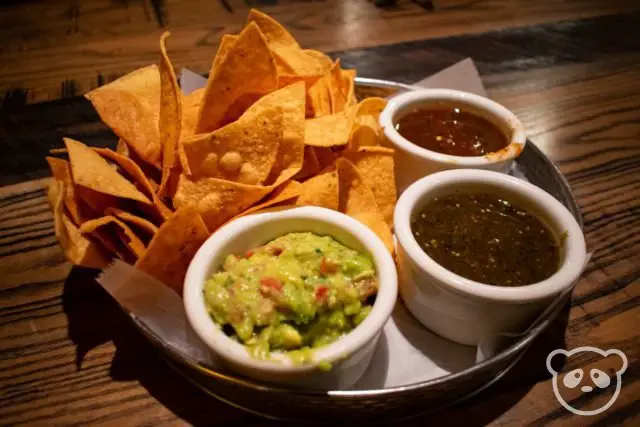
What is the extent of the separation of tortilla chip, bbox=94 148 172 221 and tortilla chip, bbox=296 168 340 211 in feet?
1.09

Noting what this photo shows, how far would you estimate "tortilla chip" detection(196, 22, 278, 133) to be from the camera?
138 centimetres

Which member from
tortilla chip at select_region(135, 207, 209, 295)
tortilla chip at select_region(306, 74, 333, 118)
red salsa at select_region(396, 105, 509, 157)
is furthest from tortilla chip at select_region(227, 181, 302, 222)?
red salsa at select_region(396, 105, 509, 157)

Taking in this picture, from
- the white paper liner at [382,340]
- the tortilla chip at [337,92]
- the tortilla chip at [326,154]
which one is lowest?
the white paper liner at [382,340]

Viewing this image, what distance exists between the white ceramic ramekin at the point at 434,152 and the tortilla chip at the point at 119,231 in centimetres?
79

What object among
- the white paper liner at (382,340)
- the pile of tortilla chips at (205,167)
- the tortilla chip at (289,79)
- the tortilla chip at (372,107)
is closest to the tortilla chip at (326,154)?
the pile of tortilla chips at (205,167)

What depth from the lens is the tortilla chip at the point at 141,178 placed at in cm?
130

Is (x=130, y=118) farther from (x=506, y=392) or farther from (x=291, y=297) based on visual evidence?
(x=506, y=392)

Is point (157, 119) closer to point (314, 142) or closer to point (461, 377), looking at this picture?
point (314, 142)

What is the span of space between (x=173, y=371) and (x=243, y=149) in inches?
22.0

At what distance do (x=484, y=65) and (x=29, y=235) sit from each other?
1.93 metres

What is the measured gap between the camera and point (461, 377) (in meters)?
1.02

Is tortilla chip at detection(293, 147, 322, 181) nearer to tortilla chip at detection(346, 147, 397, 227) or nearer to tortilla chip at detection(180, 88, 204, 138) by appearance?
tortilla chip at detection(346, 147, 397, 227)

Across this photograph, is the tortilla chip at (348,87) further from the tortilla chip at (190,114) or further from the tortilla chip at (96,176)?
the tortilla chip at (96,176)

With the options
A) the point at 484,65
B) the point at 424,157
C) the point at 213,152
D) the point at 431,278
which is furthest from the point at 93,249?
the point at 484,65
